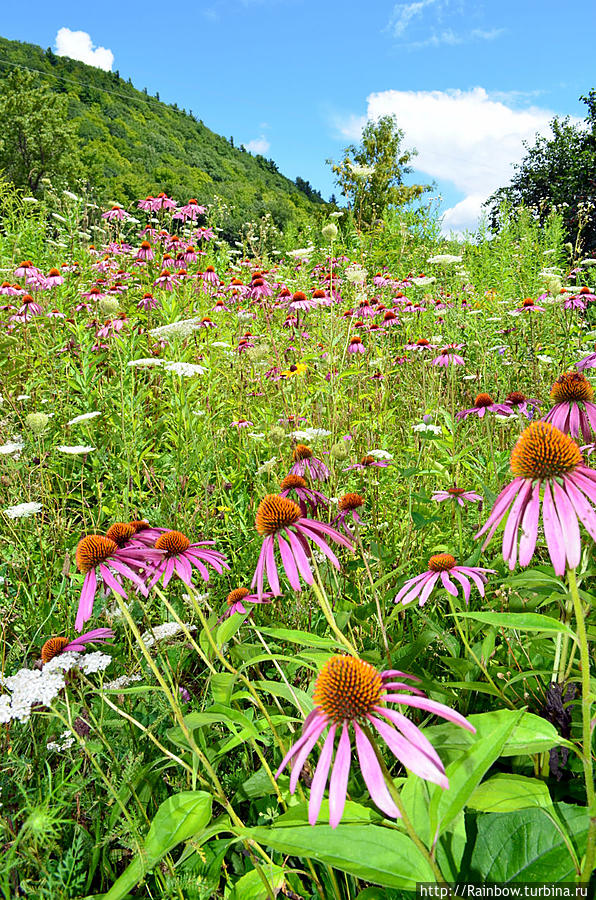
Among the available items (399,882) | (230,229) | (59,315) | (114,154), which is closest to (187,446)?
(59,315)

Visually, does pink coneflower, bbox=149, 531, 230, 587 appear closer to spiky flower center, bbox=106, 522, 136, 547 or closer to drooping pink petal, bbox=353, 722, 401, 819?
spiky flower center, bbox=106, 522, 136, 547

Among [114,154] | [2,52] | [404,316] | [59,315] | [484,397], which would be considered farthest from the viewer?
[2,52]

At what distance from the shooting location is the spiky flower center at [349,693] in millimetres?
581

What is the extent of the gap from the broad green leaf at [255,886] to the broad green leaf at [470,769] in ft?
1.21

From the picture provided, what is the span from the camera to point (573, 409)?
1.18 meters

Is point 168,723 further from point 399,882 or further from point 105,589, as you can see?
point 399,882

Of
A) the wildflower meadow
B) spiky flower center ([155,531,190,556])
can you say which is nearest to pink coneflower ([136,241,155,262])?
the wildflower meadow

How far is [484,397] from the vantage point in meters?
2.14

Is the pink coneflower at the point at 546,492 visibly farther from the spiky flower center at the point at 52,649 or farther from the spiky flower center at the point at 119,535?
the spiky flower center at the point at 52,649

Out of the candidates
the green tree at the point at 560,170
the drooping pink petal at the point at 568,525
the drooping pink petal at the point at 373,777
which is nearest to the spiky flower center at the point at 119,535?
the drooping pink petal at the point at 373,777

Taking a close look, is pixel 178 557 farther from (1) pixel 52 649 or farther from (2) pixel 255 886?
(2) pixel 255 886

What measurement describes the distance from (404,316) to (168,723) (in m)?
3.66

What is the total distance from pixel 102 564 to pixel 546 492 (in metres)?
0.80

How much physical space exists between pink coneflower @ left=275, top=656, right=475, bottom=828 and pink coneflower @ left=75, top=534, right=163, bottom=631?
46 cm
